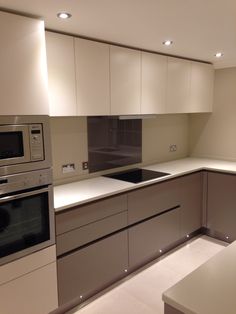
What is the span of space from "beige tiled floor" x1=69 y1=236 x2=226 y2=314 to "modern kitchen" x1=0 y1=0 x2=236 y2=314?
1cm

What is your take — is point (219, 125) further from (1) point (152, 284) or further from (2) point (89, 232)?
(2) point (89, 232)

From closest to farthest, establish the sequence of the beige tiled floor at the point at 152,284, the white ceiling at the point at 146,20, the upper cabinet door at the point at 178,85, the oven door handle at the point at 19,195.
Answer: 1. the white ceiling at the point at 146,20
2. the oven door handle at the point at 19,195
3. the beige tiled floor at the point at 152,284
4. the upper cabinet door at the point at 178,85

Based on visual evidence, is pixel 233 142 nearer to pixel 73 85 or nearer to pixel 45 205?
pixel 73 85

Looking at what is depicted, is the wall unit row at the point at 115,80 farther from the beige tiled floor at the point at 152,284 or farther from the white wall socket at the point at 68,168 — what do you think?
the beige tiled floor at the point at 152,284

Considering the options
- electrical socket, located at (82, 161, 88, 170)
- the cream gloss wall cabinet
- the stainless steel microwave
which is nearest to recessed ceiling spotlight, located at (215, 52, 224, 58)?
the cream gloss wall cabinet

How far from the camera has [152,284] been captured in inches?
106

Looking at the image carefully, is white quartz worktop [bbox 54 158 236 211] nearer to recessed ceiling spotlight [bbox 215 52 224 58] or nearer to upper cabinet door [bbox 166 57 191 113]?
upper cabinet door [bbox 166 57 191 113]

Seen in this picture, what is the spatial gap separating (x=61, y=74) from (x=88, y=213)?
1.16 m

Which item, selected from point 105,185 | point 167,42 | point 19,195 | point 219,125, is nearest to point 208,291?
point 19,195

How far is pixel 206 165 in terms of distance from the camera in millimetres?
3590

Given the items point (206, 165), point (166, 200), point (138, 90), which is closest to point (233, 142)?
point (206, 165)

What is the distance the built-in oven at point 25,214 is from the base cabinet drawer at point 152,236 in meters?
0.97

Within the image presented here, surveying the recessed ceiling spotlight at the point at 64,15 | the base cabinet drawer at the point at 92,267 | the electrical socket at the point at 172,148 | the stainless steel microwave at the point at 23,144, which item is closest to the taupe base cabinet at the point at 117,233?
the base cabinet drawer at the point at 92,267

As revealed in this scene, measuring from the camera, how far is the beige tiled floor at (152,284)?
2.38m
